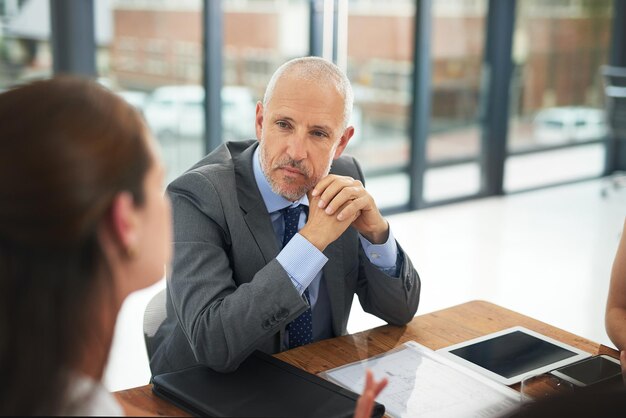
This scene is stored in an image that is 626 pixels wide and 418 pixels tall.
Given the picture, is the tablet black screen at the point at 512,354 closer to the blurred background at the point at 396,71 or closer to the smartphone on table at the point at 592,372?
the smartphone on table at the point at 592,372

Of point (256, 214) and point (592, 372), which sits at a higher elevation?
point (256, 214)

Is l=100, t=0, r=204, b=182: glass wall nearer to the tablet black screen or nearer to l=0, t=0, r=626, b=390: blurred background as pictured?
l=0, t=0, r=626, b=390: blurred background

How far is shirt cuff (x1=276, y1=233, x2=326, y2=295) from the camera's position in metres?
1.67

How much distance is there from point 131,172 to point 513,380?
3.17ft

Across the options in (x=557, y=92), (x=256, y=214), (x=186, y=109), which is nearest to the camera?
(x=256, y=214)

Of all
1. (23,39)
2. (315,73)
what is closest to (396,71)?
(23,39)

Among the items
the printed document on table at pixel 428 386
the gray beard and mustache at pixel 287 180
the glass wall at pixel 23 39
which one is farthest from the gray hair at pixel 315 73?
the glass wall at pixel 23 39

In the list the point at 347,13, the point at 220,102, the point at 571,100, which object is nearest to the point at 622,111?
the point at 571,100

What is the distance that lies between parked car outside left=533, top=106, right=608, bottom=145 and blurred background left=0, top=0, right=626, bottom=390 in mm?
18

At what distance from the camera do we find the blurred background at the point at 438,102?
4504mm

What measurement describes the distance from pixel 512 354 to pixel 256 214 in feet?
2.15

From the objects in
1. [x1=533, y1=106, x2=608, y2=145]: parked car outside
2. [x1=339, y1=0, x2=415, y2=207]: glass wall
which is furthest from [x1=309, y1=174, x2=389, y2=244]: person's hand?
[x1=533, y1=106, x2=608, y2=145]: parked car outside

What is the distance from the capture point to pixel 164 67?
512 centimetres

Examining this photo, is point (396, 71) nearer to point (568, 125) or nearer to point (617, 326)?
point (568, 125)
